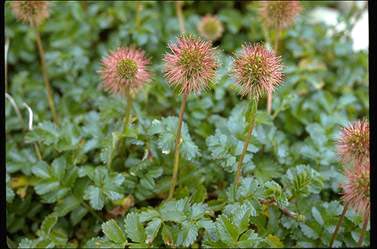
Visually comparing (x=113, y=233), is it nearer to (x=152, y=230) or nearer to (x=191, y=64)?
(x=152, y=230)

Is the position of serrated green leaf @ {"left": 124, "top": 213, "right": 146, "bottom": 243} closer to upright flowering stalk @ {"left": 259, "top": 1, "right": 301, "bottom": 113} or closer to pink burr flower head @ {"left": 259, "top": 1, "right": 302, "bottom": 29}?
upright flowering stalk @ {"left": 259, "top": 1, "right": 301, "bottom": 113}

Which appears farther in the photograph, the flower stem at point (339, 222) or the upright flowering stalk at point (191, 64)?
the flower stem at point (339, 222)

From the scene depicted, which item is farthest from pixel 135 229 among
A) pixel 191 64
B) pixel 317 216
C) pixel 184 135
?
pixel 317 216

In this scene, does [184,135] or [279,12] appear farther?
[279,12]

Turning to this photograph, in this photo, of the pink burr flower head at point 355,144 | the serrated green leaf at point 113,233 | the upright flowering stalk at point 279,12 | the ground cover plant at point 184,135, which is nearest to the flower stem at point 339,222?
the ground cover plant at point 184,135

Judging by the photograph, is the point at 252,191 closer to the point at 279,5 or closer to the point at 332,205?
the point at 332,205

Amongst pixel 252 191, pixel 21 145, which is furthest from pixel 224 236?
pixel 21 145

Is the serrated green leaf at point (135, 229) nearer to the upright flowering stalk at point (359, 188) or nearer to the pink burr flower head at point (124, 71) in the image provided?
the pink burr flower head at point (124, 71)
